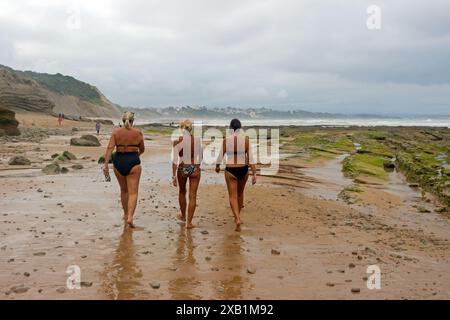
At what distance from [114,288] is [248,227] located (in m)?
4.48

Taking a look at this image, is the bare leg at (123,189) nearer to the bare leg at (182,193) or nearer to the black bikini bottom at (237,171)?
the bare leg at (182,193)

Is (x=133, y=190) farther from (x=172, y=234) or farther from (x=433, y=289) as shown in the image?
(x=433, y=289)

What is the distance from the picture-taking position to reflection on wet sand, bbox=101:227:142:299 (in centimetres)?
572

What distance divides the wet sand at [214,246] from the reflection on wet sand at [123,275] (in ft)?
0.05

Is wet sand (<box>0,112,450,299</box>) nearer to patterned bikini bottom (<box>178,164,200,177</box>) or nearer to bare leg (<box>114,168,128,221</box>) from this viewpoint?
bare leg (<box>114,168,128,221</box>)

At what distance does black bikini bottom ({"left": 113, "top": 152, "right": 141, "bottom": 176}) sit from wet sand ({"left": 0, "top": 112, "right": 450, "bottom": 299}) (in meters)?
1.13

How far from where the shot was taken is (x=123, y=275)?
640cm

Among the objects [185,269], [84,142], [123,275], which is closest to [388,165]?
[84,142]

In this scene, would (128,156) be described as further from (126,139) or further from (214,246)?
(214,246)

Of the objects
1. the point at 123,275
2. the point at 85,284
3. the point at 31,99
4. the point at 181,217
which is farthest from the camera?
the point at 31,99

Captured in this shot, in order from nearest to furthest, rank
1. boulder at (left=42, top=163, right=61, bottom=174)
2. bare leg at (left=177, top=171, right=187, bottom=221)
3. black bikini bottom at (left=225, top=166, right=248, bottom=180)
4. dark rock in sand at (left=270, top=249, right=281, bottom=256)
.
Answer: dark rock in sand at (left=270, top=249, right=281, bottom=256) < bare leg at (left=177, top=171, right=187, bottom=221) < black bikini bottom at (left=225, top=166, right=248, bottom=180) < boulder at (left=42, top=163, right=61, bottom=174)

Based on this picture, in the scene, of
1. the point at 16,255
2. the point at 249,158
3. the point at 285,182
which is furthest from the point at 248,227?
the point at 285,182

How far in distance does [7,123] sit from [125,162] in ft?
107

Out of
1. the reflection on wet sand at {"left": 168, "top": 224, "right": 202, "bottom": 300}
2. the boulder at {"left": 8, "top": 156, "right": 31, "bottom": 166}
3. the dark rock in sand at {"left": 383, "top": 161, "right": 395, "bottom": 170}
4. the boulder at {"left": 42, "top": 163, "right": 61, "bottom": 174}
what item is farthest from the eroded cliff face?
the reflection on wet sand at {"left": 168, "top": 224, "right": 202, "bottom": 300}
